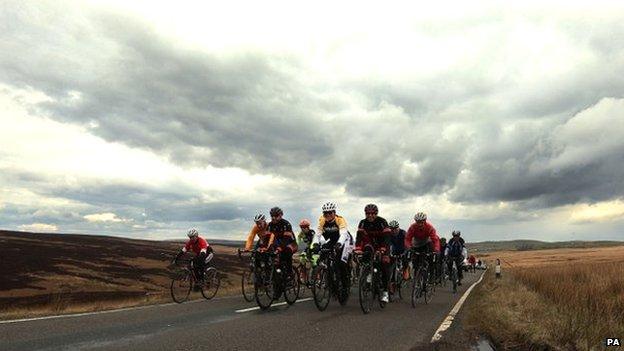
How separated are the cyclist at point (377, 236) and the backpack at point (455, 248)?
822cm

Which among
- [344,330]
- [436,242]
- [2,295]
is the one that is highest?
[436,242]

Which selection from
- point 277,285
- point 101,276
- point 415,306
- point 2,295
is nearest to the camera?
point 277,285

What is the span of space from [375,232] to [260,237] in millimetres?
3041

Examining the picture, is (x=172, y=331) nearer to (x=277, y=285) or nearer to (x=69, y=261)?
(x=277, y=285)

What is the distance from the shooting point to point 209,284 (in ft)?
50.7

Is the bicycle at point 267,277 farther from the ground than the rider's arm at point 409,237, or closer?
closer

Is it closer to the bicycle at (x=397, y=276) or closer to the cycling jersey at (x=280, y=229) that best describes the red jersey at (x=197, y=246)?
the cycling jersey at (x=280, y=229)

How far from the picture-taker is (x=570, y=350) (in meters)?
6.96

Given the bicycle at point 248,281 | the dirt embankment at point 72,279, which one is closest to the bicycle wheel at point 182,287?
the bicycle at point 248,281

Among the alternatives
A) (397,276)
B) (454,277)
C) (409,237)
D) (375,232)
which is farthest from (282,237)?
(454,277)

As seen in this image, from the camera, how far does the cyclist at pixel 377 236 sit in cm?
1225

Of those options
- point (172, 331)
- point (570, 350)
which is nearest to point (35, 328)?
point (172, 331)

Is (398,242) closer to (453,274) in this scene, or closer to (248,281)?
(453,274)

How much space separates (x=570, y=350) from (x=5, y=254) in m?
59.9
